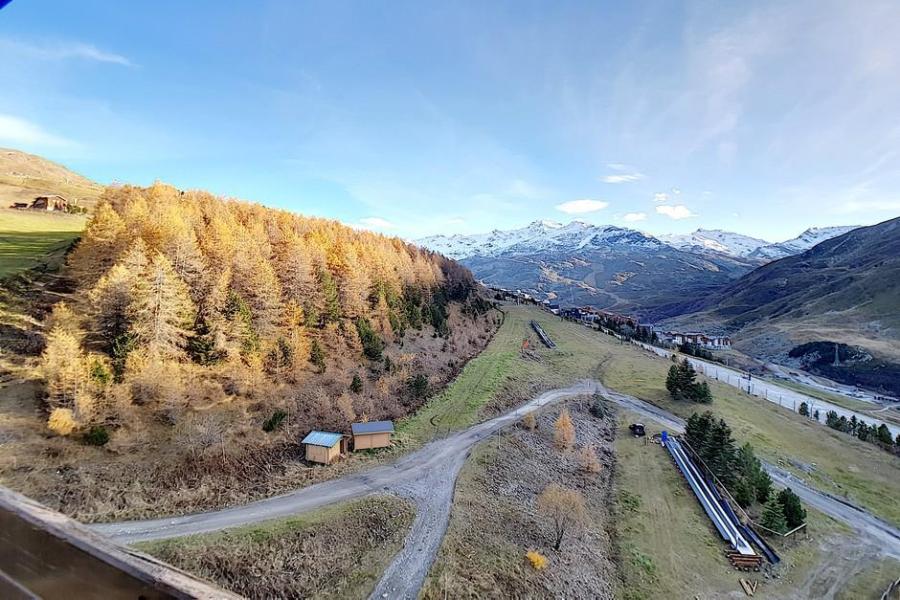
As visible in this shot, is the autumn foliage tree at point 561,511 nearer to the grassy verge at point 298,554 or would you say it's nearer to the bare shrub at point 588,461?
the bare shrub at point 588,461

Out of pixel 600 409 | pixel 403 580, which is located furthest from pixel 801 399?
pixel 403 580

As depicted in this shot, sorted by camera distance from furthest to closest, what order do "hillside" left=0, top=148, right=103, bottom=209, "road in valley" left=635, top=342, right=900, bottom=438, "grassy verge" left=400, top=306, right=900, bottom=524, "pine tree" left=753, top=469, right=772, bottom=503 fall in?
1. "hillside" left=0, top=148, right=103, bottom=209
2. "road in valley" left=635, top=342, right=900, bottom=438
3. "grassy verge" left=400, top=306, right=900, bottom=524
4. "pine tree" left=753, top=469, right=772, bottom=503

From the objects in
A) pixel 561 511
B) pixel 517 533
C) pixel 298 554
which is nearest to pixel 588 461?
pixel 561 511

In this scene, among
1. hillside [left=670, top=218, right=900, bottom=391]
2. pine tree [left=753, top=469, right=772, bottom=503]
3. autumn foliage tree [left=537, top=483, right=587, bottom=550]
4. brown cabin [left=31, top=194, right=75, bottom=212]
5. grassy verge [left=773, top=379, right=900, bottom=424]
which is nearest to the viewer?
autumn foliage tree [left=537, top=483, right=587, bottom=550]

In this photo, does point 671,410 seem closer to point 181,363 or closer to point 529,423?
point 529,423

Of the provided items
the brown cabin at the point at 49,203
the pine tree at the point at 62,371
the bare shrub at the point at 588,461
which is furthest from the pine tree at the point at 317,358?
the brown cabin at the point at 49,203

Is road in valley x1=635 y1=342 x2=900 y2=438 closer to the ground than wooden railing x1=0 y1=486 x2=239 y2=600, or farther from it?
closer to the ground

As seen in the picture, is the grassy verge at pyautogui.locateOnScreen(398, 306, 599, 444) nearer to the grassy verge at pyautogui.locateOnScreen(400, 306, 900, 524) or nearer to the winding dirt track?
the grassy verge at pyautogui.locateOnScreen(400, 306, 900, 524)

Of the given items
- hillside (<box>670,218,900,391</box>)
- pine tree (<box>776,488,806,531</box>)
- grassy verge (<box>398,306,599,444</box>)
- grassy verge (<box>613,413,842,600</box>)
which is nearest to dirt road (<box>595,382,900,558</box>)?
grassy verge (<box>613,413,842,600</box>)
